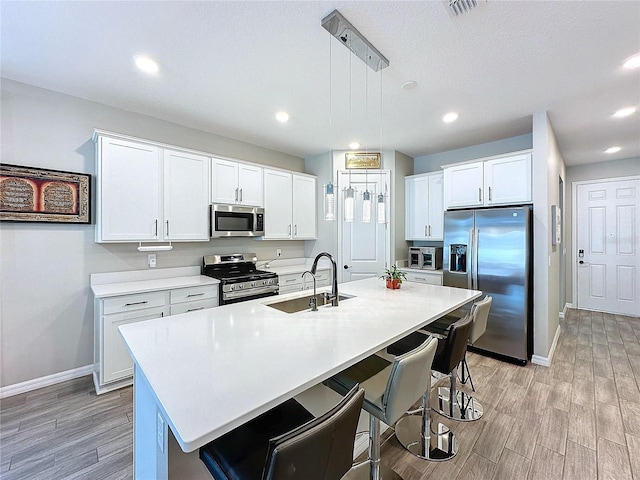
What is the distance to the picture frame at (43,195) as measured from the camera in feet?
8.18

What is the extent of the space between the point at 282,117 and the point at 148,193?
1.69 m

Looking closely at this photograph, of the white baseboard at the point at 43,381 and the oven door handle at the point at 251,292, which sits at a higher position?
the oven door handle at the point at 251,292

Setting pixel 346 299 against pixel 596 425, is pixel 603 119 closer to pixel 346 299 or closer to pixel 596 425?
pixel 596 425

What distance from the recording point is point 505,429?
213cm

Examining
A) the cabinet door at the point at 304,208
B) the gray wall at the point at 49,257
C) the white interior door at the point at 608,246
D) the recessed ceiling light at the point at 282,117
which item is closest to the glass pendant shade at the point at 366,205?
the recessed ceiling light at the point at 282,117

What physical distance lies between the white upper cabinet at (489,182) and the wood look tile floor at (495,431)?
1.98 m

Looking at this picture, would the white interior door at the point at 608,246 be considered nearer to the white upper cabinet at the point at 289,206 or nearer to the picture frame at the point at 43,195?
the white upper cabinet at the point at 289,206

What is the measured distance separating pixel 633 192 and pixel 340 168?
4991 mm

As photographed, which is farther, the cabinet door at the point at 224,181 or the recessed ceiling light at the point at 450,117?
the cabinet door at the point at 224,181

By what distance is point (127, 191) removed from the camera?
9.46 ft

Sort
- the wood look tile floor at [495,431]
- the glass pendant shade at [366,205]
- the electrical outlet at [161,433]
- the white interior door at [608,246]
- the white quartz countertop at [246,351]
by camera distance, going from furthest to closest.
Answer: the white interior door at [608,246] → the glass pendant shade at [366,205] → the wood look tile floor at [495,431] → the electrical outlet at [161,433] → the white quartz countertop at [246,351]

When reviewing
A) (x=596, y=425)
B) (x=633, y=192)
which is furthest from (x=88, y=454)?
(x=633, y=192)

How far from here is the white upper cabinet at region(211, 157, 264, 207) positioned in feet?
11.6

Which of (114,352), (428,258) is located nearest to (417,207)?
(428,258)
